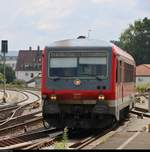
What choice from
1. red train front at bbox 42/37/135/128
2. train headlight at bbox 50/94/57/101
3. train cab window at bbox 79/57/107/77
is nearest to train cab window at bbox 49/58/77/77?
red train front at bbox 42/37/135/128

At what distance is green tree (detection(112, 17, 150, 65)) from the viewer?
443ft

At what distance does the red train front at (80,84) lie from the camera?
20047 millimetres

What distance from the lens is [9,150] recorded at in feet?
47.4

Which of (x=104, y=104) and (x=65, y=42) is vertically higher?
(x=65, y=42)

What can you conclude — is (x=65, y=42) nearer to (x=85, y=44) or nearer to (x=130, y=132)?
(x=85, y=44)

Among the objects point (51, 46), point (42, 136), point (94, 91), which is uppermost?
point (51, 46)

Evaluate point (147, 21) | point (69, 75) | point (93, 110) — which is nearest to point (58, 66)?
point (69, 75)

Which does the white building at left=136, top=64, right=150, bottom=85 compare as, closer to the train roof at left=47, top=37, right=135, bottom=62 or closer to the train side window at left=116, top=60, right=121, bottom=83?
the train side window at left=116, top=60, right=121, bottom=83

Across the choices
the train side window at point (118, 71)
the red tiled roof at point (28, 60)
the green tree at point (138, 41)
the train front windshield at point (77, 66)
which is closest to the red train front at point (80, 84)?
the train front windshield at point (77, 66)

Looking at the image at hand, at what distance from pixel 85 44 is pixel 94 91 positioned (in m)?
1.62

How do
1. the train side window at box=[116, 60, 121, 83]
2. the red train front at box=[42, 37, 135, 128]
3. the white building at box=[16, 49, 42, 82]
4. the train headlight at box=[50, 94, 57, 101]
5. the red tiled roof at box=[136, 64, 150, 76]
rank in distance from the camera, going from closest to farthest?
the red train front at box=[42, 37, 135, 128]
the train headlight at box=[50, 94, 57, 101]
the train side window at box=[116, 60, 121, 83]
the red tiled roof at box=[136, 64, 150, 76]
the white building at box=[16, 49, 42, 82]

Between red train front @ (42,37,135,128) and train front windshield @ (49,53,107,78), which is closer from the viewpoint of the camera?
red train front @ (42,37,135,128)

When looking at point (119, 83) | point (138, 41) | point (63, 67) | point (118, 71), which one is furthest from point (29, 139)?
point (138, 41)

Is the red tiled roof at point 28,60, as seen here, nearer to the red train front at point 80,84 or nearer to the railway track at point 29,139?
the railway track at point 29,139
